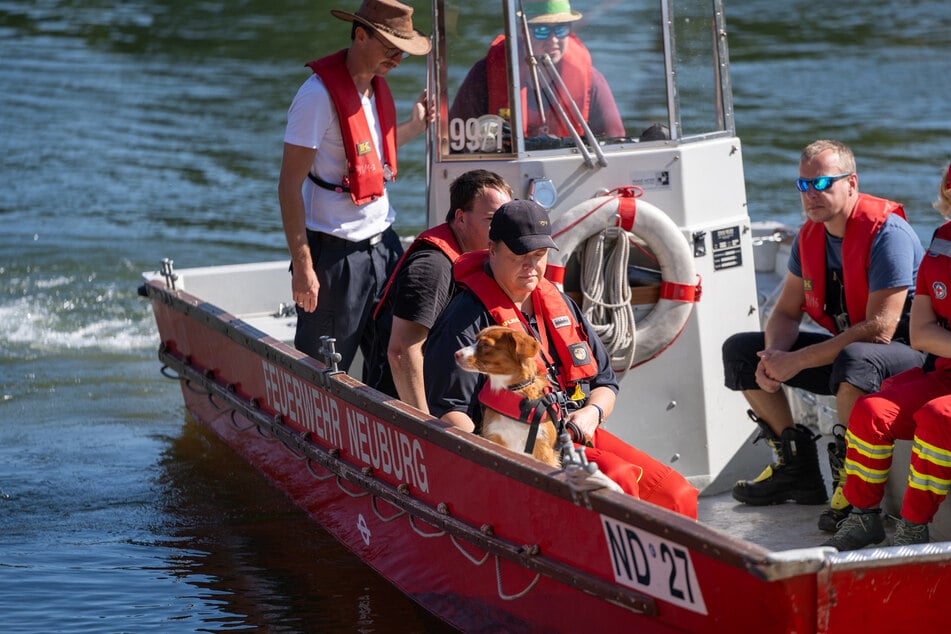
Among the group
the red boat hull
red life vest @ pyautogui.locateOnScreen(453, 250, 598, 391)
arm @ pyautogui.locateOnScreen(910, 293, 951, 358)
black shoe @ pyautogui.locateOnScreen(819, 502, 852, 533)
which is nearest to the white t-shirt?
the red boat hull

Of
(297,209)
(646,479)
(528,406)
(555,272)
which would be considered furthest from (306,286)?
(646,479)

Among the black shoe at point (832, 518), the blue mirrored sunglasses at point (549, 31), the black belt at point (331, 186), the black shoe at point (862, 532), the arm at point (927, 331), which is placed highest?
the blue mirrored sunglasses at point (549, 31)

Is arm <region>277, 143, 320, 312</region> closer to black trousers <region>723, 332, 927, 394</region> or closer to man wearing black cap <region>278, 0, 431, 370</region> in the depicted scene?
man wearing black cap <region>278, 0, 431, 370</region>

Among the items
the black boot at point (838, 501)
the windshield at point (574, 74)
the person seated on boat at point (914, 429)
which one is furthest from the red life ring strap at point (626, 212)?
the person seated on boat at point (914, 429)

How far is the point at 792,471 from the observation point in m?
4.95

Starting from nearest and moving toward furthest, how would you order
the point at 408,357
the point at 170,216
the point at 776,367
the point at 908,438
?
the point at 908,438, the point at 408,357, the point at 776,367, the point at 170,216

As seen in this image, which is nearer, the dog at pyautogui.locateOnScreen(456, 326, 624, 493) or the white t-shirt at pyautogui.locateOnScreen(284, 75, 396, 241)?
the dog at pyautogui.locateOnScreen(456, 326, 624, 493)

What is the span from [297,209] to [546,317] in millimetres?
1199

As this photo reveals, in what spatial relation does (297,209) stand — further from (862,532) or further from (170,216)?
(170,216)

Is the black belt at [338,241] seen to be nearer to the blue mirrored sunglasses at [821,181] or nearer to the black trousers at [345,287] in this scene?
the black trousers at [345,287]

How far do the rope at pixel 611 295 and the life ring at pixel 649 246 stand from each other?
0.16 feet

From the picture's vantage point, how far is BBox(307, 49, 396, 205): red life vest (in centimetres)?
494

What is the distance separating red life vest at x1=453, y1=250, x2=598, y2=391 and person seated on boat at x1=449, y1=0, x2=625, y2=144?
3.67 ft

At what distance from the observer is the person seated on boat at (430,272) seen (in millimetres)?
4379
